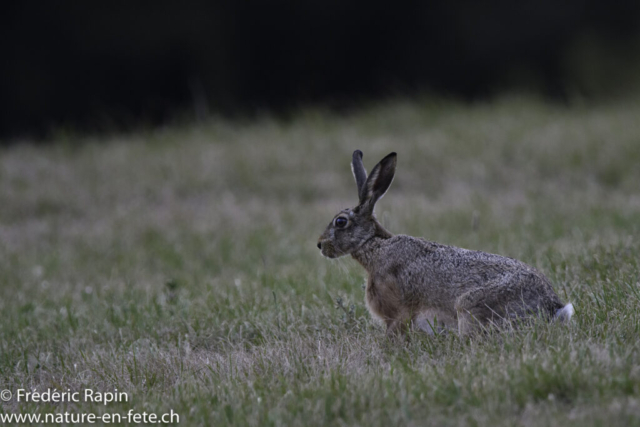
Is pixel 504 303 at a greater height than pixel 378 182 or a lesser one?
lesser

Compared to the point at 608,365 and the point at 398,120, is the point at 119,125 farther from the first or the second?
the point at 608,365

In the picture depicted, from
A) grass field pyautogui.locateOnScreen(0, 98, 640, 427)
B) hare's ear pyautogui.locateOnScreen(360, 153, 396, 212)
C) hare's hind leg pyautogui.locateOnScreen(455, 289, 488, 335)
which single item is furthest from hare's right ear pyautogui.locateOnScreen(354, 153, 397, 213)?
hare's hind leg pyautogui.locateOnScreen(455, 289, 488, 335)

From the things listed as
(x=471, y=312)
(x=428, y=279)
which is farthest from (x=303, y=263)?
(x=471, y=312)

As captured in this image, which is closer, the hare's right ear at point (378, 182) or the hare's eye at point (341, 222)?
the hare's right ear at point (378, 182)

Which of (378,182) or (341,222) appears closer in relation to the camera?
(378,182)

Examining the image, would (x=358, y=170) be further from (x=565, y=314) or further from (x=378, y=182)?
(x=565, y=314)

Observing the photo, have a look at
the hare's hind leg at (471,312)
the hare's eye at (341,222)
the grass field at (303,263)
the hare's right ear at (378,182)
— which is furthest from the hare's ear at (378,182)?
the hare's hind leg at (471,312)

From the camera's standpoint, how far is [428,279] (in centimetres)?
435

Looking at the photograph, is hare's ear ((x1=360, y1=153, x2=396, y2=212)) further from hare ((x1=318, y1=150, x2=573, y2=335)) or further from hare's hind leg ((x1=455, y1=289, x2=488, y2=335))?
hare's hind leg ((x1=455, y1=289, x2=488, y2=335))

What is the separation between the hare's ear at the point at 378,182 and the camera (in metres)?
4.73

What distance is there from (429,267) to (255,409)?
1420 millimetres

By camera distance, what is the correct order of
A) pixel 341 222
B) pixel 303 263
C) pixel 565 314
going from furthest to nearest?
pixel 303 263, pixel 341 222, pixel 565 314

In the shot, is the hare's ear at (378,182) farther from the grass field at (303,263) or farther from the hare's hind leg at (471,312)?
the hare's hind leg at (471,312)

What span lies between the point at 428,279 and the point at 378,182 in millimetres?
777
